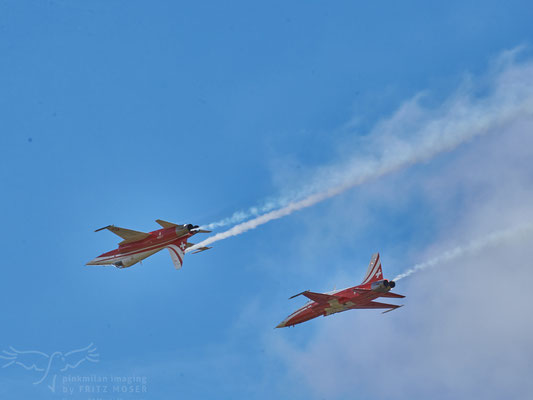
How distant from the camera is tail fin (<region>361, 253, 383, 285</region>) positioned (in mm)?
100062

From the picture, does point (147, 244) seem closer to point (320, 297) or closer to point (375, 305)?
point (320, 297)

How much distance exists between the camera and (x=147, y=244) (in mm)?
99750

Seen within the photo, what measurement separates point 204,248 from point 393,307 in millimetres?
19414

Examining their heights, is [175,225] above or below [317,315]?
above

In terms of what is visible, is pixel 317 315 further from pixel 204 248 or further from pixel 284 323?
pixel 204 248

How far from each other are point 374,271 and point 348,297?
12.0ft

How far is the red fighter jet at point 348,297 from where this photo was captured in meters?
96.9

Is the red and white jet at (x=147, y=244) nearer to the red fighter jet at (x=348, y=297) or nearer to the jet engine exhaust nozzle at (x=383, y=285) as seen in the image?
the red fighter jet at (x=348, y=297)

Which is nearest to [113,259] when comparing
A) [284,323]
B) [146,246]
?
[146,246]

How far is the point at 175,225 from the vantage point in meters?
98.1

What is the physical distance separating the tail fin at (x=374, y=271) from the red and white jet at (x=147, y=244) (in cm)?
1615

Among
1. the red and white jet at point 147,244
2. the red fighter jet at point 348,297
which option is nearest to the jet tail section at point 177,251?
the red and white jet at point 147,244

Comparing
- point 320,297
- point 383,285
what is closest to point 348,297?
point 320,297

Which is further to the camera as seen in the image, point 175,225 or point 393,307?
point 393,307
